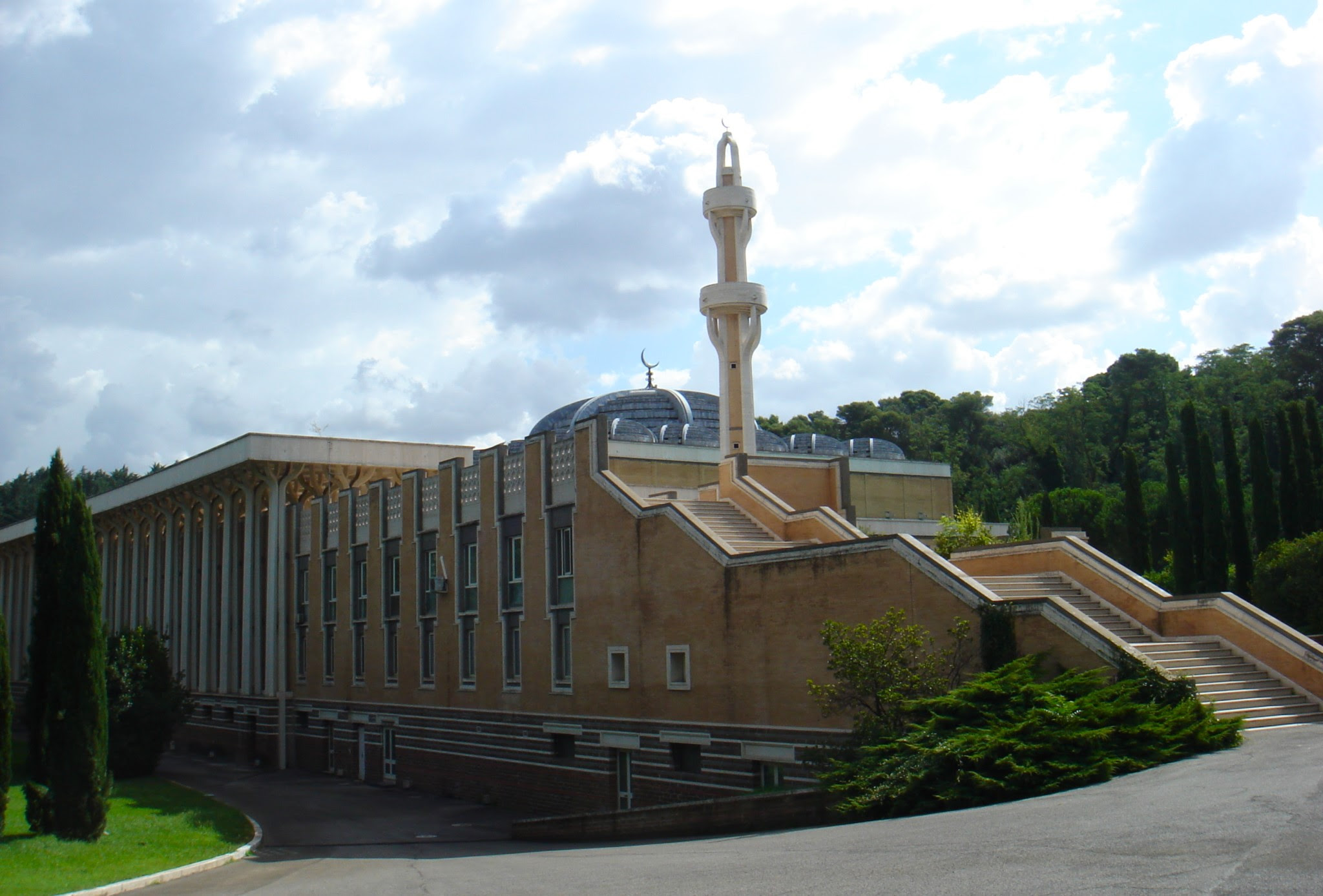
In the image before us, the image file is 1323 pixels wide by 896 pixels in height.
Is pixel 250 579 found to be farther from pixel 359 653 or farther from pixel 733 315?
pixel 733 315

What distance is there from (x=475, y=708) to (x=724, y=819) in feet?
53.9

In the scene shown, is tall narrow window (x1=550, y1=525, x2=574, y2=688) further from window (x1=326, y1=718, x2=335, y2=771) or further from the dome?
the dome

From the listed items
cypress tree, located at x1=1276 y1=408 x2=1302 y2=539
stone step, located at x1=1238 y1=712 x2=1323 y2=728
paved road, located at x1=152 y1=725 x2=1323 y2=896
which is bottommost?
paved road, located at x1=152 y1=725 x2=1323 y2=896

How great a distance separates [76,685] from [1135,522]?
40827 mm

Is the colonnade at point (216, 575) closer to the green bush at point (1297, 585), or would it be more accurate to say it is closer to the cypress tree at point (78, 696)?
the cypress tree at point (78, 696)

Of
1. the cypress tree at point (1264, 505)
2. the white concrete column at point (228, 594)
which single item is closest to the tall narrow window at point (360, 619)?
the white concrete column at point (228, 594)

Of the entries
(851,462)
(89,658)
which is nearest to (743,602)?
(89,658)

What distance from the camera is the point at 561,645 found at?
30.0 meters

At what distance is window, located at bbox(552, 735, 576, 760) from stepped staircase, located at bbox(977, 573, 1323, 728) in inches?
463

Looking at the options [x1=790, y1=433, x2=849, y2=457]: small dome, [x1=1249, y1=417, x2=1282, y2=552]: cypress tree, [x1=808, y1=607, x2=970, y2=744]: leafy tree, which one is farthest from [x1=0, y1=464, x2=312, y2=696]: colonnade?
[x1=1249, y1=417, x2=1282, y2=552]: cypress tree

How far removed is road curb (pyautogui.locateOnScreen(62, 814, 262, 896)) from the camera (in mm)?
16844

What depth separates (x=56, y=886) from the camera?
1688cm

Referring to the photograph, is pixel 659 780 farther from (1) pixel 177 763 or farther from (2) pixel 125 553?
(2) pixel 125 553

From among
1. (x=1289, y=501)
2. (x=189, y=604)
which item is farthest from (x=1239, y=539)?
(x=189, y=604)
